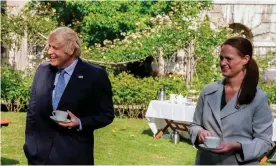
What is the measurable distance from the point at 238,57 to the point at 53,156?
1.26 m

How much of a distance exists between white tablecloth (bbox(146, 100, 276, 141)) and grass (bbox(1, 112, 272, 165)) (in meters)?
0.29

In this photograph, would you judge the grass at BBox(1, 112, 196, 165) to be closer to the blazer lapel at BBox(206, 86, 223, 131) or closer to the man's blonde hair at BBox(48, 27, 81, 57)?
the man's blonde hair at BBox(48, 27, 81, 57)

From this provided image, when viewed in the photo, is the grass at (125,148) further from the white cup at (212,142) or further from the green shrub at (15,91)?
the white cup at (212,142)

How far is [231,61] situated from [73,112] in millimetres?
1019

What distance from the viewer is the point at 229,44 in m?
2.82

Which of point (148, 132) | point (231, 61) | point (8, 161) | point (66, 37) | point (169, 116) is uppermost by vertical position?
point (66, 37)

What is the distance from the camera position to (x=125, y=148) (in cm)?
865

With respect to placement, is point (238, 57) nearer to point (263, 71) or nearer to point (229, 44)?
point (229, 44)

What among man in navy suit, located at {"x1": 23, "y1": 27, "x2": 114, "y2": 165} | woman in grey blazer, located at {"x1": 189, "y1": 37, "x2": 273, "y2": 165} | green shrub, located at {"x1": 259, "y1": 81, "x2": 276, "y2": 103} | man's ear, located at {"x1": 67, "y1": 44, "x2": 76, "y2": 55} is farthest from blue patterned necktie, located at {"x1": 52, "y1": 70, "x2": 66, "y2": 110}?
green shrub, located at {"x1": 259, "y1": 81, "x2": 276, "y2": 103}

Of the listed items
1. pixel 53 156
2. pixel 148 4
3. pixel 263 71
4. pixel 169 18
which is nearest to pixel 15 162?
pixel 53 156

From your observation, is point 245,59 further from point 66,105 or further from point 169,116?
point 169,116

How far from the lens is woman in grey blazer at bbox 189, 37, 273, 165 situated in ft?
8.98

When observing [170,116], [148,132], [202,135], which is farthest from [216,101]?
[148,132]

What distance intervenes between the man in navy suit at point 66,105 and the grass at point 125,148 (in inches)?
158
